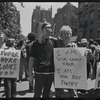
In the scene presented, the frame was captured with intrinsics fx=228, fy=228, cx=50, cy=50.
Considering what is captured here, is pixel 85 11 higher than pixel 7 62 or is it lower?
higher

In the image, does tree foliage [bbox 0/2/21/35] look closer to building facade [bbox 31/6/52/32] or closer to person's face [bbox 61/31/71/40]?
building facade [bbox 31/6/52/32]

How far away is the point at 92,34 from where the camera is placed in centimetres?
3108

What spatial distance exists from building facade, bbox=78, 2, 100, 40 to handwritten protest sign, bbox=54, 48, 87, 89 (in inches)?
948

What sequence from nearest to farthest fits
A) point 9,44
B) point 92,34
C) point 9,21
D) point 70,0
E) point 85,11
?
point 70,0 < point 9,44 < point 9,21 < point 92,34 < point 85,11

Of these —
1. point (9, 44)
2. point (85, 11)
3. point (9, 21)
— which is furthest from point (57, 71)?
point (85, 11)

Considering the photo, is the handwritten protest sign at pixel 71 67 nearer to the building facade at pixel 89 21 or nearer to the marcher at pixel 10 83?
the marcher at pixel 10 83

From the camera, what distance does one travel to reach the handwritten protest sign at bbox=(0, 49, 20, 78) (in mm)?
3912

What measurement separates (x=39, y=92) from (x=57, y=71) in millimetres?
426

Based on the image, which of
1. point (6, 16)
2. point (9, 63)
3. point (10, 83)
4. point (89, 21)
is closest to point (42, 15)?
point (9, 63)

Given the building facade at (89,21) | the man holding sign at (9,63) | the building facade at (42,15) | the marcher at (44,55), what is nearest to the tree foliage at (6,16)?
the building facade at (42,15)

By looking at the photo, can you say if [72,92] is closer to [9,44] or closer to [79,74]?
[79,74]

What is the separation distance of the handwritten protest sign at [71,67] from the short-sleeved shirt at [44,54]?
0.12 meters

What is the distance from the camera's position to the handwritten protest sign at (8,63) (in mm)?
3912

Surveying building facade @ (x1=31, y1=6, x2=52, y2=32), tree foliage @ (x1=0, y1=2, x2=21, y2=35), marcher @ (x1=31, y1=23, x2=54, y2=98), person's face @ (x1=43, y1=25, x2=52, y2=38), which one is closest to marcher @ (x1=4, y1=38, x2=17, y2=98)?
building facade @ (x1=31, y1=6, x2=52, y2=32)
